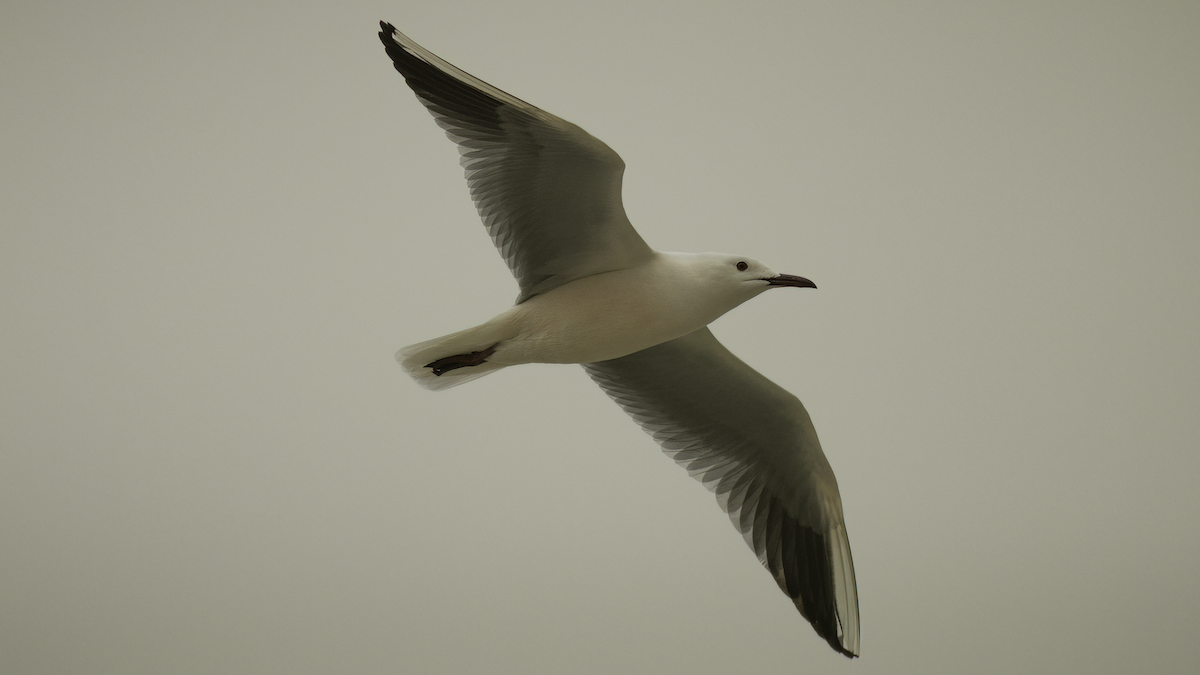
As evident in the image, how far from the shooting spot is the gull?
9.41 feet

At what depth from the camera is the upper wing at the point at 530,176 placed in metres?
2.78

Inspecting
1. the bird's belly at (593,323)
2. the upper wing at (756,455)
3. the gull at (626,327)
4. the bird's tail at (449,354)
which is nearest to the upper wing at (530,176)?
the gull at (626,327)

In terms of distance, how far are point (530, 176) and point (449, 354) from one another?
23.2 inches

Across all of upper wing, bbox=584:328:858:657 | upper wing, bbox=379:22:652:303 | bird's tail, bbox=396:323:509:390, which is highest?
upper wing, bbox=379:22:652:303

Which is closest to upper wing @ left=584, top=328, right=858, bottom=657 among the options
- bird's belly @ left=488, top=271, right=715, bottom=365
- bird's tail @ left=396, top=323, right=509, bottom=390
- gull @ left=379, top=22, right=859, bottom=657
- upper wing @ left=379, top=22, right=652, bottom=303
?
gull @ left=379, top=22, right=859, bottom=657

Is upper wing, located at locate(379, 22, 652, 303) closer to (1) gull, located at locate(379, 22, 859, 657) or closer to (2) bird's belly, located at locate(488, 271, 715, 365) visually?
(1) gull, located at locate(379, 22, 859, 657)

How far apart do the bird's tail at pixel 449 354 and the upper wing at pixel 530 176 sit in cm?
25

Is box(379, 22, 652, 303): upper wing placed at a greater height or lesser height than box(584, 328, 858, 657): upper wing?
greater

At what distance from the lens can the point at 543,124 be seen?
9.10ft

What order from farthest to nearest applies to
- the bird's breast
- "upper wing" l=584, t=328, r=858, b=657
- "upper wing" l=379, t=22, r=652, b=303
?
"upper wing" l=584, t=328, r=858, b=657, the bird's breast, "upper wing" l=379, t=22, r=652, b=303

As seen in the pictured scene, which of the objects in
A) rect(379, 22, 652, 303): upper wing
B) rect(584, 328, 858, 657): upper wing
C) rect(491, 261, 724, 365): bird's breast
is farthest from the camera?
rect(584, 328, 858, 657): upper wing

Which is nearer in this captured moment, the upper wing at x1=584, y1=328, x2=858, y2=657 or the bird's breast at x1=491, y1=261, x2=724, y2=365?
the bird's breast at x1=491, y1=261, x2=724, y2=365

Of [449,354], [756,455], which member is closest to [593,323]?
[449,354]

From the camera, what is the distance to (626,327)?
3006mm
